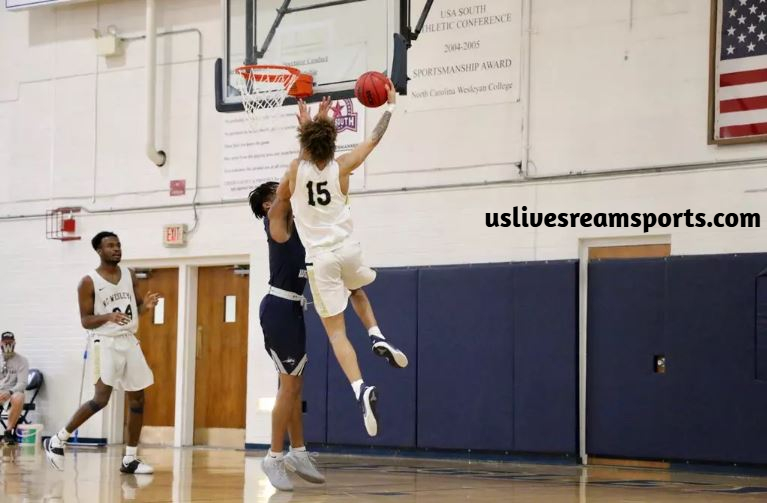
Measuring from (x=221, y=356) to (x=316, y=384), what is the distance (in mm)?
1833

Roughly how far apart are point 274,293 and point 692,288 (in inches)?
198

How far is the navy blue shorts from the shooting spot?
768cm

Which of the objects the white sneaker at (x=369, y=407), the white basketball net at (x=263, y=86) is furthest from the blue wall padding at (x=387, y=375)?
the white sneaker at (x=369, y=407)

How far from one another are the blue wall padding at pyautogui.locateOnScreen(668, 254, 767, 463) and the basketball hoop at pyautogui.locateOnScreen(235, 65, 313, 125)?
4.01 metres

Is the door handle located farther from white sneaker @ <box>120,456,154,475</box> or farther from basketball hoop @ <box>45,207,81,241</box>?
white sneaker @ <box>120,456,154,475</box>

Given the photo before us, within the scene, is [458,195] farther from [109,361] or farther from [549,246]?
[109,361]

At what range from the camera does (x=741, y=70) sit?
11141 millimetres

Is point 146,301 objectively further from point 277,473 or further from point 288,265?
point 277,473

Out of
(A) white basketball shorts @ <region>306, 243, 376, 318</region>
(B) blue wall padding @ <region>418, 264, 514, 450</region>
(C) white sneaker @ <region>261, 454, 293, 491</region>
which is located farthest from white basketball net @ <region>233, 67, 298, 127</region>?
Result: (C) white sneaker @ <region>261, 454, 293, 491</region>

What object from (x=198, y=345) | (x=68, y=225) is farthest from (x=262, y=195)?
(x=68, y=225)

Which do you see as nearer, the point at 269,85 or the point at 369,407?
the point at 369,407

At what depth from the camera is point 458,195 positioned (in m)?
12.7

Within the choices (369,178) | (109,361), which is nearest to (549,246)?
(369,178)

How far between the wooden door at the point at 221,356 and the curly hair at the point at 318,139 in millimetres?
7236
